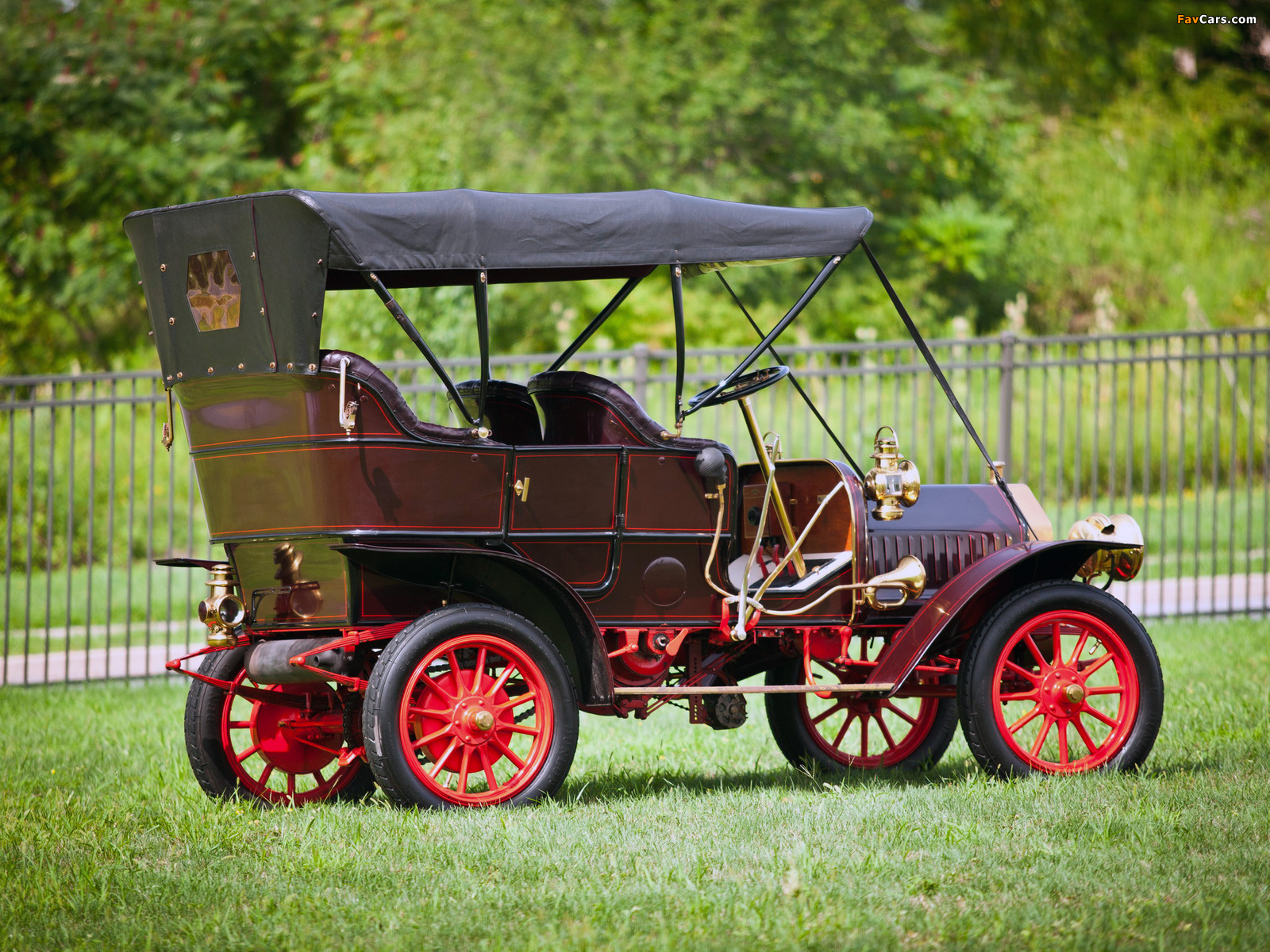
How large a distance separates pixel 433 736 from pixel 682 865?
3.57ft

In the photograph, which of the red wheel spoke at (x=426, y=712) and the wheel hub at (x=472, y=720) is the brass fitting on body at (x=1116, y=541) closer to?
the wheel hub at (x=472, y=720)

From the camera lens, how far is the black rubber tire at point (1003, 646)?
5734 mm

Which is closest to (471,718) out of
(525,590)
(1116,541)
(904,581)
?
(525,590)

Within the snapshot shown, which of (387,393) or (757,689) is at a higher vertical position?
(387,393)

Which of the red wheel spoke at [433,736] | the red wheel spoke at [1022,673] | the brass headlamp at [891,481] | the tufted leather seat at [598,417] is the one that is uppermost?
the tufted leather seat at [598,417]

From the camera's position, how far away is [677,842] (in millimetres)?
4918

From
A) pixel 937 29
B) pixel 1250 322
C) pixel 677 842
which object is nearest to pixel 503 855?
pixel 677 842

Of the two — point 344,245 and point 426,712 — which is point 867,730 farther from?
point 344,245

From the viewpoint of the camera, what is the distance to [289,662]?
521 cm

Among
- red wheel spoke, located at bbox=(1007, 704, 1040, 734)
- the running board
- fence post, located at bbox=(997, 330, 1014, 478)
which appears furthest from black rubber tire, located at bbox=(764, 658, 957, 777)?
fence post, located at bbox=(997, 330, 1014, 478)

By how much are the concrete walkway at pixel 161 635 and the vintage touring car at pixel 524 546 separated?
5448mm

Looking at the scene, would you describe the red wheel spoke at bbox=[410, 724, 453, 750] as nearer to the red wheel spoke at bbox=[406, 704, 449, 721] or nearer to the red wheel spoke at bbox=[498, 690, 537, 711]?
the red wheel spoke at bbox=[406, 704, 449, 721]

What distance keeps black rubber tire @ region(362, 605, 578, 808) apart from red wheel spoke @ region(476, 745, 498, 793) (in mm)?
99

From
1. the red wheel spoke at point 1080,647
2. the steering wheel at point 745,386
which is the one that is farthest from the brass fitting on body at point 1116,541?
the steering wheel at point 745,386
